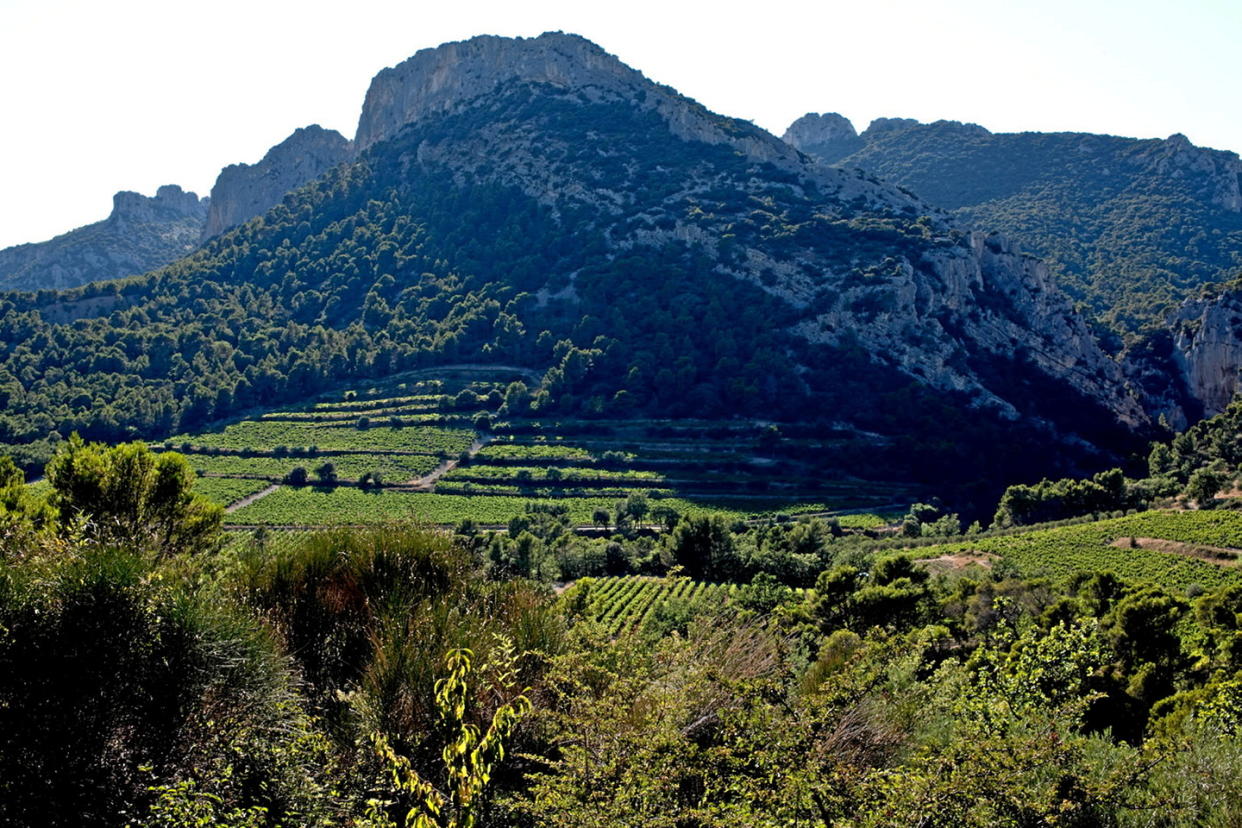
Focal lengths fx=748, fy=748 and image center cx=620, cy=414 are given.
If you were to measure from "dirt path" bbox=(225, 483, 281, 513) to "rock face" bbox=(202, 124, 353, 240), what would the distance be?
12277cm

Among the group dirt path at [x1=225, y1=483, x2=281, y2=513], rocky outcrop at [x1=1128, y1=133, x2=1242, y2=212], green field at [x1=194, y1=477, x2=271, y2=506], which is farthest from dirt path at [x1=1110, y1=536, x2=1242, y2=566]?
rocky outcrop at [x1=1128, y1=133, x2=1242, y2=212]

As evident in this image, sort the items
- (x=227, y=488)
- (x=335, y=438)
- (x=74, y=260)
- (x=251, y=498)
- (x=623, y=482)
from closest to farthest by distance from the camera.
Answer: (x=251, y=498) < (x=227, y=488) < (x=623, y=482) < (x=335, y=438) < (x=74, y=260)

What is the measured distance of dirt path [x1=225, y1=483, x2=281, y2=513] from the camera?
67.0 m

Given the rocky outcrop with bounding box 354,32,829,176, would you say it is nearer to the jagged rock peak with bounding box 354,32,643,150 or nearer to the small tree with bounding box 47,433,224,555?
the jagged rock peak with bounding box 354,32,643,150

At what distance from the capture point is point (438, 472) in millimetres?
75625

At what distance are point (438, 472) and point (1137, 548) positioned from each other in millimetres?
58211

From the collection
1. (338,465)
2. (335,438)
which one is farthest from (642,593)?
(335,438)

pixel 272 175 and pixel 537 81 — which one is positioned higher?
pixel 537 81

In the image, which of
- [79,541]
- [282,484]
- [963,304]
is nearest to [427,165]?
[282,484]

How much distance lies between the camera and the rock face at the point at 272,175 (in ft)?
569

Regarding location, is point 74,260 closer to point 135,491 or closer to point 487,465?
point 487,465

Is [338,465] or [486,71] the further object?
[486,71]

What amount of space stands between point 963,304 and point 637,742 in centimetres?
10276

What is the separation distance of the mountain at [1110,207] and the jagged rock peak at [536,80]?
54.0m
